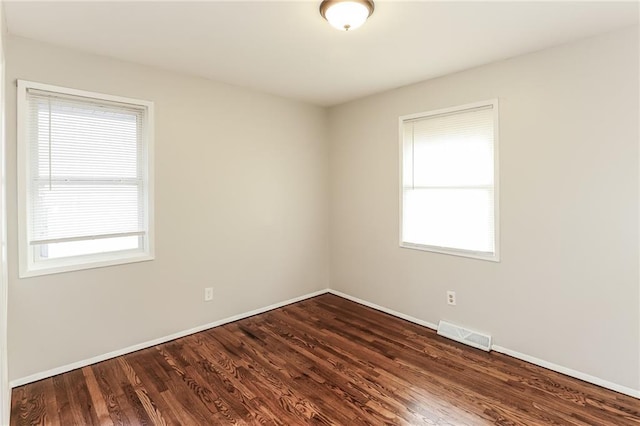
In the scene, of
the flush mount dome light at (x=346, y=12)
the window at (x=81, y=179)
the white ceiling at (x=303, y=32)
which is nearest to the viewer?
the flush mount dome light at (x=346, y=12)

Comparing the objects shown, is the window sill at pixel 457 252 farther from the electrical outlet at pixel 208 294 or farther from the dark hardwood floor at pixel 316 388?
the electrical outlet at pixel 208 294

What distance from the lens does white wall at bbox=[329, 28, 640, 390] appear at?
231 centimetres

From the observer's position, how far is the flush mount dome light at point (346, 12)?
6.28 feet

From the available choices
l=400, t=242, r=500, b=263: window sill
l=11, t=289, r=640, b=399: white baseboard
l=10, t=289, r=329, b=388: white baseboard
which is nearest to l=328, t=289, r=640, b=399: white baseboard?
l=11, t=289, r=640, b=399: white baseboard

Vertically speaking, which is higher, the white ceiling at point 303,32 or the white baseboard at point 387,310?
the white ceiling at point 303,32

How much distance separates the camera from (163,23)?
7.30ft

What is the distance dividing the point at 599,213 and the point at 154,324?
3629 millimetres

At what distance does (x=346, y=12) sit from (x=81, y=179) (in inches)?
90.9

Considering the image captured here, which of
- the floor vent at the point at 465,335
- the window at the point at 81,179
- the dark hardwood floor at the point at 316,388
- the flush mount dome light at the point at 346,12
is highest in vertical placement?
the flush mount dome light at the point at 346,12

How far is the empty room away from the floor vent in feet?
0.07

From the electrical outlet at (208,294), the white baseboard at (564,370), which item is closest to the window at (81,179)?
the electrical outlet at (208,294)

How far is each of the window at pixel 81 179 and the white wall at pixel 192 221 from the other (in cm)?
7

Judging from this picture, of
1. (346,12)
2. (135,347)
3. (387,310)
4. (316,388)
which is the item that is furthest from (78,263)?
(387,310)

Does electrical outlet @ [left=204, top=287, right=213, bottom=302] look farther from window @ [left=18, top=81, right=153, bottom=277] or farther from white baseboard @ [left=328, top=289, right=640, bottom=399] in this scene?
white baseboard @ [left=328, top=289, right=640, bottom=399]
